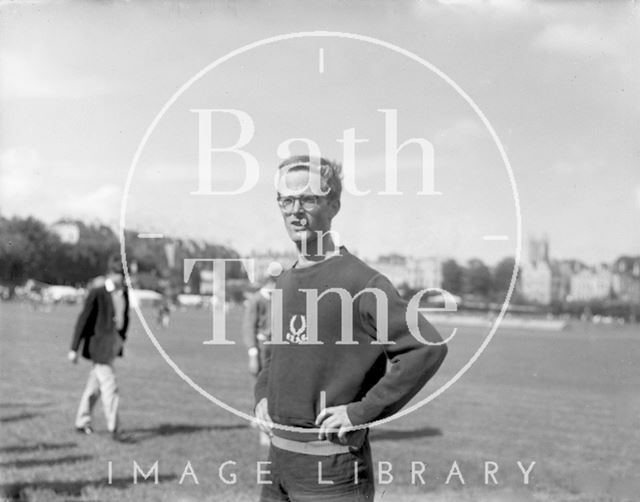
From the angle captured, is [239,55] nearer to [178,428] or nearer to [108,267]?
[108,267]

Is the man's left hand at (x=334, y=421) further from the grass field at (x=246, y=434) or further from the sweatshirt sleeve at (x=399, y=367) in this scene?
the grass field at (x=246, y=434)

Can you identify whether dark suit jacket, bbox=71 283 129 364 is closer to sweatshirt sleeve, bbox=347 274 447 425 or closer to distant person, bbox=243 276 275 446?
distant person, bbox=243 276 275 446

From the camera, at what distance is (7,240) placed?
5875 millimetres

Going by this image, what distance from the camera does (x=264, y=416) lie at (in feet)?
10.5

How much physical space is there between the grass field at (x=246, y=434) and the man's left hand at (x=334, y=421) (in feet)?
7.15

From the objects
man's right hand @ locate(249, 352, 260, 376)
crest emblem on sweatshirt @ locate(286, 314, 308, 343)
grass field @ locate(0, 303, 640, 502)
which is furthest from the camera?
man's right hand @ locate(249, 352, 260, 376)

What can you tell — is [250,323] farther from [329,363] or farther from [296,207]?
[329,363]

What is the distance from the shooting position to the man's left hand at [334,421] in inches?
117

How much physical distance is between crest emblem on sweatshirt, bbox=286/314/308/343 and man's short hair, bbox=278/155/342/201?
46cm

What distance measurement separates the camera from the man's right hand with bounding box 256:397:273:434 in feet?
10.4

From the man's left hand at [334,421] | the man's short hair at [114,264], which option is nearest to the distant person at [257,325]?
the man's short hair at [114,264]

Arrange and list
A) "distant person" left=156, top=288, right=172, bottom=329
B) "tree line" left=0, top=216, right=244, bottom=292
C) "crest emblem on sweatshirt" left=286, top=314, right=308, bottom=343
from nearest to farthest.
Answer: "crest emblem on sweatshirt" left=286, top=314, right=308, bottom=343, "tree line" left=0, top=216, right=244, bottom=292, "distant person" left=156, top=288, right=172, bottom=329

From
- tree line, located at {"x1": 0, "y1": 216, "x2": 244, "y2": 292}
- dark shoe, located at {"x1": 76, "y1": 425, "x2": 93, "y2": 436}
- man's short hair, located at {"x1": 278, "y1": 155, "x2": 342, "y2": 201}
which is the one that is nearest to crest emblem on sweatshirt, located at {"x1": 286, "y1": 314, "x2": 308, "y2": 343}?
man's short hair, located at {"x1": 278, "y1": 155, "x2": 342, "y2": 201}

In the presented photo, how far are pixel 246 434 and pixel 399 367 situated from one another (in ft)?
14.3
